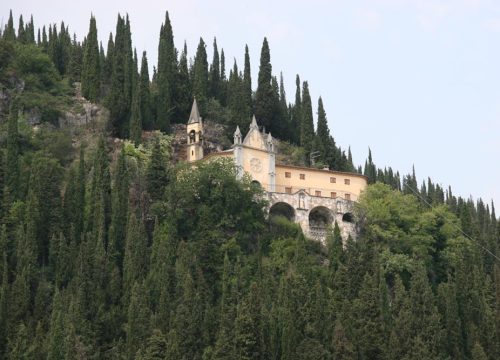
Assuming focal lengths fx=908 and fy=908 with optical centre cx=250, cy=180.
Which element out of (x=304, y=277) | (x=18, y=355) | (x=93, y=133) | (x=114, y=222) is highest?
(x=93, y=133)

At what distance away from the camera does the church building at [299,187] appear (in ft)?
191

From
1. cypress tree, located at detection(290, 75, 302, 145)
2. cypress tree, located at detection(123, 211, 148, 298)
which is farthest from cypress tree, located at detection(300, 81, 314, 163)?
cypress tree, located at detection(123, 211, 148, 298)

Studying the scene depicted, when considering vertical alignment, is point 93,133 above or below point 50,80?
below

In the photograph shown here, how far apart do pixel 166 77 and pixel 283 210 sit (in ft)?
54.0

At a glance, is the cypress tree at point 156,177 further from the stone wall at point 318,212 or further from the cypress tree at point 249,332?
the cypress tree at point 249,332

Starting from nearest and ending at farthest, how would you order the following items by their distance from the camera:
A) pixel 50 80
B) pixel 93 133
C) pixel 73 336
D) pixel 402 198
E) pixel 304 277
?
pixel 73 336 < pixel 304 277 < pixel 402 198 < pixel 93 133 < pixel 50 80

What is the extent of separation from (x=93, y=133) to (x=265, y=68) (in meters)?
16.8

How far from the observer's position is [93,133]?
213ft

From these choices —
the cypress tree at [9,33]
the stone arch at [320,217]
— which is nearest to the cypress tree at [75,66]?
the cypress tree at [9,33]

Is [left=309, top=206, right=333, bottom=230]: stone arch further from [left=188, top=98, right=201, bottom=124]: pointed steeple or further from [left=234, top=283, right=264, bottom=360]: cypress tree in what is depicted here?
[left=234, top=283, right=264, bottom=360]: cypress tree

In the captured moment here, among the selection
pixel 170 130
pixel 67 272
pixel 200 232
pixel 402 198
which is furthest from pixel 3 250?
pixel 402 198

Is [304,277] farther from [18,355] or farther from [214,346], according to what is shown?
[18,355]

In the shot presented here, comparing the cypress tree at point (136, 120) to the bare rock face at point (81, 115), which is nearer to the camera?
the cypress tree at point (136, 120)

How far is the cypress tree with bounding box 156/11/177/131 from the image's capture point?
6694 centimetres
